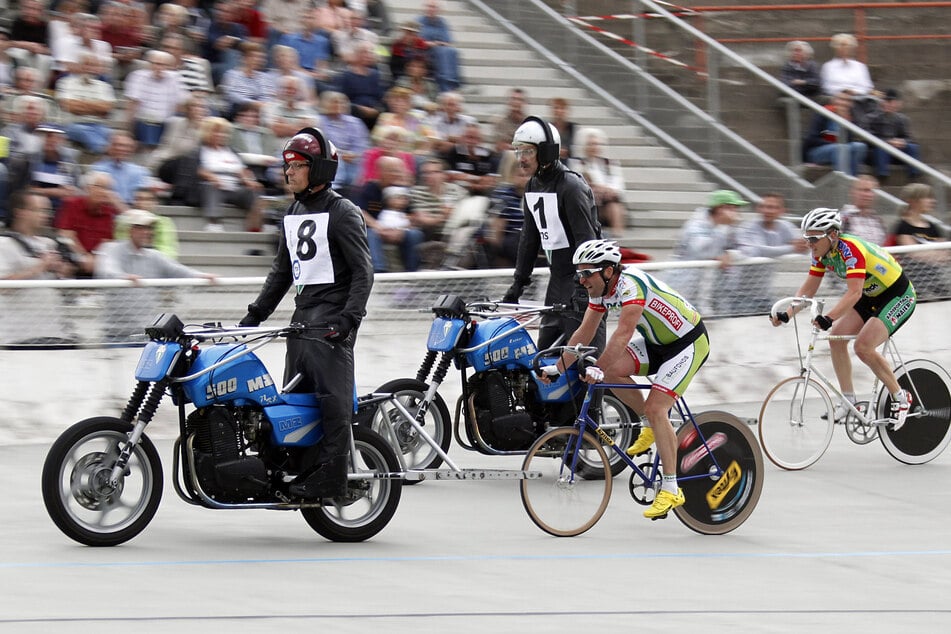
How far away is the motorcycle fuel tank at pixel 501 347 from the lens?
9.70 m

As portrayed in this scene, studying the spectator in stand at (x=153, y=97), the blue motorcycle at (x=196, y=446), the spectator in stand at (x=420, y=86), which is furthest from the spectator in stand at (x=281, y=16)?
the blue motorcycle at (x=196, y=446)

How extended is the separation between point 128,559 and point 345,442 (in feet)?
4.03

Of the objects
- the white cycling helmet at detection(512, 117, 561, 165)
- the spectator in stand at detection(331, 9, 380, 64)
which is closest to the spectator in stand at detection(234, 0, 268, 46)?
the spectator in stand at detection(331, 9, 380, 64)

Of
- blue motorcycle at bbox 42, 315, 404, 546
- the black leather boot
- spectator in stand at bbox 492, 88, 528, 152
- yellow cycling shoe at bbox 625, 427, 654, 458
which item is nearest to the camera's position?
blue motorcycle at bbox 42, 315, 404, 546

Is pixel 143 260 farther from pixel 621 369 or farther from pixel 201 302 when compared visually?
pixel 621 369

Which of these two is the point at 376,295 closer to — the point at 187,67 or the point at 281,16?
the point at 187,67

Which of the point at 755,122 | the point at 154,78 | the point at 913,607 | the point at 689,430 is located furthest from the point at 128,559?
the point at 755,122

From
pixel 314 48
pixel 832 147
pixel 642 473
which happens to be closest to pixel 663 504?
pixel 642 473

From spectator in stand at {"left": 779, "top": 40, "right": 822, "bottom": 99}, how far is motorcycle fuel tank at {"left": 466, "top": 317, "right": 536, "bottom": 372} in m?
8.56

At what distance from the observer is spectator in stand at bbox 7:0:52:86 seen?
13203 mm

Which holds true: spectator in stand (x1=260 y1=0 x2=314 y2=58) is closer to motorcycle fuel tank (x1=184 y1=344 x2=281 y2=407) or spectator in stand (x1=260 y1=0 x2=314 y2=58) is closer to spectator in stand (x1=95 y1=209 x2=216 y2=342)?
spectator in stand (x1=95 y1=209 x2=216 y2=342)

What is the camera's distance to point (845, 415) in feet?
35.7

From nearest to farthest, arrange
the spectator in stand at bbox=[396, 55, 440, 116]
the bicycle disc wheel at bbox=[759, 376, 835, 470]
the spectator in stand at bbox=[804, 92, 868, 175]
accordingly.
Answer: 1. the bicycle disc wheel at bbox=[759, 376, 835, 470]
2. the spectator in stand at bbox=[396, 55, 440, 116]
3. the spectator in stand at bbox=[804, 92, 868, 175]

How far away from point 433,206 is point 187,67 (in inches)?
103
